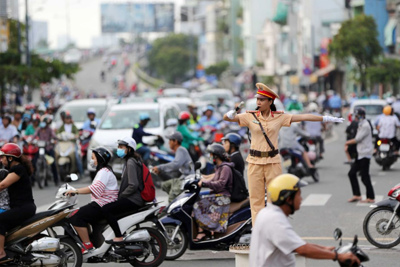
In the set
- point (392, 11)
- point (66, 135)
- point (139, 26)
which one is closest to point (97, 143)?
point (66, 135)

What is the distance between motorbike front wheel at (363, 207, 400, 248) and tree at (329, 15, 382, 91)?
41.0 meters

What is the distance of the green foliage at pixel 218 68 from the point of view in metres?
112

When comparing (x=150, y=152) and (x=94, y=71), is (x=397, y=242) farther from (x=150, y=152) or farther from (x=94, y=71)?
(x=94, y=71)

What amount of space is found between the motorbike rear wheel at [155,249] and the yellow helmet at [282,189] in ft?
15.5

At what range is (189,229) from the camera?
11.9m

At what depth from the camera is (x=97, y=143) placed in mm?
21828

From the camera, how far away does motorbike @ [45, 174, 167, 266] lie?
35.6ft

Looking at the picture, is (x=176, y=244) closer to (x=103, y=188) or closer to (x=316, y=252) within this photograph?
(x=103, y=188)

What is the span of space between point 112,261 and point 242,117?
86.0 inches

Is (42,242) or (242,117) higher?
(242,117)

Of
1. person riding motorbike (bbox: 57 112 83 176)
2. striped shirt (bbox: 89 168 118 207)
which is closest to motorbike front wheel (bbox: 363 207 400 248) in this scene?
striped shirt (bbox: 89 168 118 207)

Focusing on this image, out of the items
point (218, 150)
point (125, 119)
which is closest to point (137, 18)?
point (125, 119)

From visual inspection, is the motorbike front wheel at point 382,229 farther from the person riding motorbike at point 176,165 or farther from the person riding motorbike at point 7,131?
the person riding motorbike at point 7,131

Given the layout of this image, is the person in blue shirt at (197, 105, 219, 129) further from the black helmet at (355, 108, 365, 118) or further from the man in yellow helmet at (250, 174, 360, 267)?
the man in yellow helmet at (250, 174, 360, 267)
